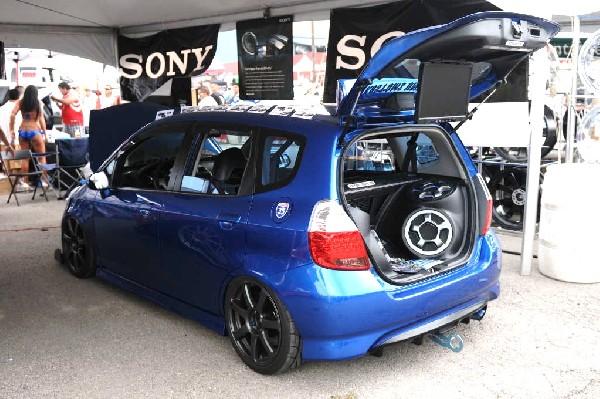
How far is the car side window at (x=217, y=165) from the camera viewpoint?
11.9ft

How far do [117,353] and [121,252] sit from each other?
3.13 ft

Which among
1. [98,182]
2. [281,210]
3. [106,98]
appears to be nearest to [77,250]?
[98,182]

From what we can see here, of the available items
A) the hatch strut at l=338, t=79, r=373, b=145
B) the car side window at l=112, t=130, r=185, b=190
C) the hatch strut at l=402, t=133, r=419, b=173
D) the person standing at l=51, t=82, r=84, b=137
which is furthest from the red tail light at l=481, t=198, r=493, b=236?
the person standing at l=51, t=82, r=84, b=137

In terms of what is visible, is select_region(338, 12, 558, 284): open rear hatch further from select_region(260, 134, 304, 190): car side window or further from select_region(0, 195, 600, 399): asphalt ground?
select_region(0, 195, 600, 399): asphalt ground

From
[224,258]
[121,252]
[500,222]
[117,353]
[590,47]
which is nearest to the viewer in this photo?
[224,258]

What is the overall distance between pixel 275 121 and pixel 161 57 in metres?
6.34

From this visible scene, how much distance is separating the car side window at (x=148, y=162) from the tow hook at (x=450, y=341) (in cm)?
213

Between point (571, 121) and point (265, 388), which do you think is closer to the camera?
point (265, 388)

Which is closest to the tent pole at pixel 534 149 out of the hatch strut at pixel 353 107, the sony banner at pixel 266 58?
the hatch strut at pixel 353 107

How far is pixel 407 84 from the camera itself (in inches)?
137

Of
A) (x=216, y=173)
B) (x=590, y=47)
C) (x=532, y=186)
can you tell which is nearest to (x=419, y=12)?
(x=590, y=47)

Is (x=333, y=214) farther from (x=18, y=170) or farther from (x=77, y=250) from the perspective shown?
(x=18, y=170)

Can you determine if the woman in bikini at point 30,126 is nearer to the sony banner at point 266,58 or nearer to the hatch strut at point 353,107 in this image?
the sony banner at point 266,58

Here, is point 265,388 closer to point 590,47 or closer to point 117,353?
point 117,353
